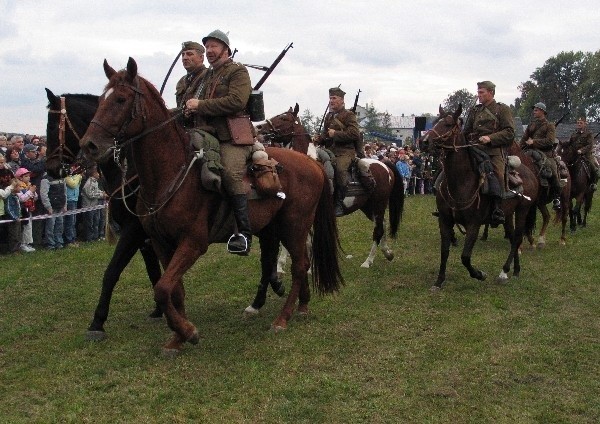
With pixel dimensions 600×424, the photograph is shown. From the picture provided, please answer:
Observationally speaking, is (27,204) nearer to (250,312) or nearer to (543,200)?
(250,312)

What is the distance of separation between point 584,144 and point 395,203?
7160mm

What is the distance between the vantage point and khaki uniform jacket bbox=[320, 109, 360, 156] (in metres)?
11.2

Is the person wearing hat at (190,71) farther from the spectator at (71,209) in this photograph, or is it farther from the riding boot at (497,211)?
the spectator at (71,209)

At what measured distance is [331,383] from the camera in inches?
235

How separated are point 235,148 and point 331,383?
2.63 metres

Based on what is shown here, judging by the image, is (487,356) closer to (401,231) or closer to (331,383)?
(331,383)

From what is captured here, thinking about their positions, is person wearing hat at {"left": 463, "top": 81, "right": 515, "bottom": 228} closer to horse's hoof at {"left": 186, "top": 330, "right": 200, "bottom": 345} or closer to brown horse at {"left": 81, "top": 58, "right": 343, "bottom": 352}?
brown horse at {"left": 81, "top": 58, "right": 343, "bottom": 352}

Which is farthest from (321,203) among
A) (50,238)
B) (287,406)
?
(50,238)

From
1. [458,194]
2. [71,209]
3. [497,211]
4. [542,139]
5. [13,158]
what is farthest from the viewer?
[71,209]

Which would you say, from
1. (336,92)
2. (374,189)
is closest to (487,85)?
(336,92)

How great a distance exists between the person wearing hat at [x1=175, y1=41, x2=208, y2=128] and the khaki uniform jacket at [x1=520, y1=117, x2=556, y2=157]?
8.30 meters

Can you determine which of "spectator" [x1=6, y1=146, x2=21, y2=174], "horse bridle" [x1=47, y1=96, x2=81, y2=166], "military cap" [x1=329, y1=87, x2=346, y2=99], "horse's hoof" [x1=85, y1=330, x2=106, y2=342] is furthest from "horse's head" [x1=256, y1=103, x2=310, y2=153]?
"spectator" [x1=6, y1=146, x2=21, y2=174]

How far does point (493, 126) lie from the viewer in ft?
32.9

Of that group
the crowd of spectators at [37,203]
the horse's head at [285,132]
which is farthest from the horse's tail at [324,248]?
the crowd of spectators at [37,203]
